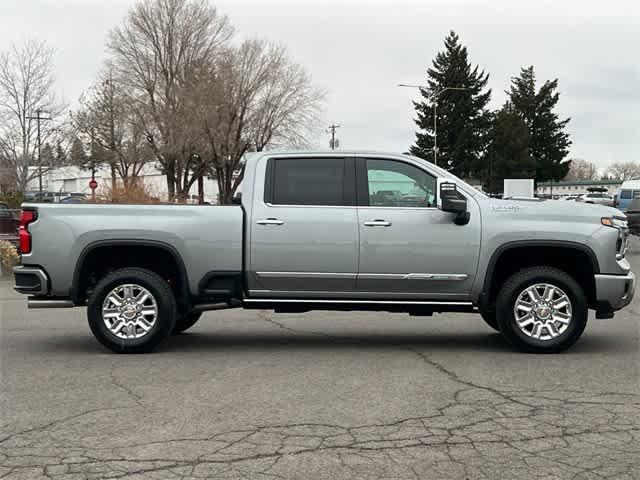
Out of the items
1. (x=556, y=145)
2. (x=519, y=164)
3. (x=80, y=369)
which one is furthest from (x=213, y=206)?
(x=556, y=145)

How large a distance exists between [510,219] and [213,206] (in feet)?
9.40

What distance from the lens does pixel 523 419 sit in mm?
5680

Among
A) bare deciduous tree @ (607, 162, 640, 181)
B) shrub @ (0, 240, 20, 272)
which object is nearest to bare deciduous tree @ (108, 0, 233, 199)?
shrub @ (0, 240, 20, 272)

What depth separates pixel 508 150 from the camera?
86375 mm

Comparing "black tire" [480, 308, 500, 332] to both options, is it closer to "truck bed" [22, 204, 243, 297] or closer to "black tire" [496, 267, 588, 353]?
"black tire" [496, 267, 588, 353]

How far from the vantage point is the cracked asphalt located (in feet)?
15.5

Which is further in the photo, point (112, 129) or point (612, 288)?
point (112, 129)

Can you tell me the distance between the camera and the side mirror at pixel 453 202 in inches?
318

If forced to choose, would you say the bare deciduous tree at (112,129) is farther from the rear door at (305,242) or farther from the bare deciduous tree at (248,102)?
the rear door at (305,242)

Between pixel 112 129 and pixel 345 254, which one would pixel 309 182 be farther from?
pixel 112 129

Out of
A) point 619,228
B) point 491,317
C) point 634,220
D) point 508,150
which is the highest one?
point 508,150

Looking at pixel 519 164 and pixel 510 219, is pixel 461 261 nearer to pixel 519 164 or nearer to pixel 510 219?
pixel 510 219

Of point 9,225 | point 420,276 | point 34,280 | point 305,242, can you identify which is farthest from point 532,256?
point 9,225

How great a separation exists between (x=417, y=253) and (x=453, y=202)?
0.59 metres
